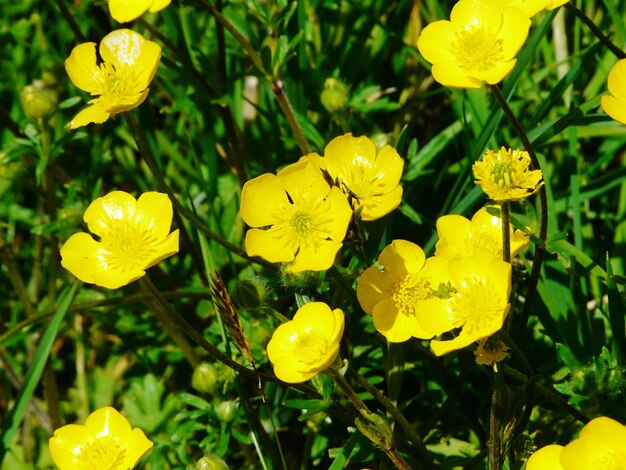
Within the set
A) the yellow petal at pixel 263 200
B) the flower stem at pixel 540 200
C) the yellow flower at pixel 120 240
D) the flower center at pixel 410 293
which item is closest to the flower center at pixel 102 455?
the yellow flower at pixel 120 240

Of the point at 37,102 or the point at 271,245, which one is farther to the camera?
the point at 37,102

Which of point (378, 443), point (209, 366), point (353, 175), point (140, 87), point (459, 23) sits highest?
point (140, 87)

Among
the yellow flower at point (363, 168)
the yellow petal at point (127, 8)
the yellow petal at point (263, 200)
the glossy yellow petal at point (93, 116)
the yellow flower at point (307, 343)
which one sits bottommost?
the yellow flower at point (307, 343)

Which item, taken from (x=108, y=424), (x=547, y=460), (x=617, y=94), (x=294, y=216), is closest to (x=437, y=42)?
(x=617, y=94)

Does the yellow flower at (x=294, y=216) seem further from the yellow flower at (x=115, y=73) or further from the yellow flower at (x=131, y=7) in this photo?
the yellow flower at (x=131, y=7)

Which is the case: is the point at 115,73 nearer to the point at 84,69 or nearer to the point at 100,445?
the point at 84,69

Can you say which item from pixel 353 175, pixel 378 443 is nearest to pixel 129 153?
pixel 353 175

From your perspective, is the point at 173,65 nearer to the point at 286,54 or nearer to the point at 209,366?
the point at 286,54
